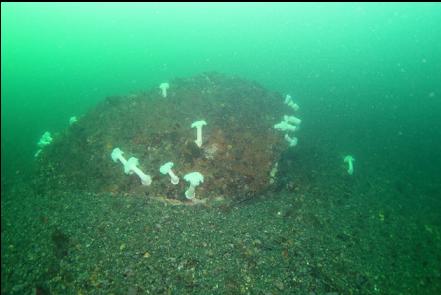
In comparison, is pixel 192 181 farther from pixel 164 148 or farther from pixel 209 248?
pixel 164 148

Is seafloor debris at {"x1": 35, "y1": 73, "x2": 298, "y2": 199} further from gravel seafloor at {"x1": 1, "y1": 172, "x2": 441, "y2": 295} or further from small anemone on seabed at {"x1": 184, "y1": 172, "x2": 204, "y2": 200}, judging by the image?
gravel seafloor at {"x1": 1, "y1": 172, "x2": 441, "y2": 295}

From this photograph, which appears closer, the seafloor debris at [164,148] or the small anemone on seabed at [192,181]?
the small anemone on seabed at [192,181]

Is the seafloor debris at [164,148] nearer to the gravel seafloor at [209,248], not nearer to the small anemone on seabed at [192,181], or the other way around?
the small anemone on seabed at [192,181]

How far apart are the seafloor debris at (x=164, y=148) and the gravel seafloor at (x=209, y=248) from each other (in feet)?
1.59

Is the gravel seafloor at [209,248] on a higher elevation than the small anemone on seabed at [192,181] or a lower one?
lower

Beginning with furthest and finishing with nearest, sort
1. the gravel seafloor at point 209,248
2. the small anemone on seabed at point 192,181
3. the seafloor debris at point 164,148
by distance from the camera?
the seafloor debris at point 164,148 < the small anemone on seabed at point 192,181 < the gravel seafloor at point 209,248

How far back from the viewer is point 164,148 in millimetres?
8266

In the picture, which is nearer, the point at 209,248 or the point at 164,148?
the point at 209,248

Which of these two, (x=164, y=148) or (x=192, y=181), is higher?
(x=192, y=181)

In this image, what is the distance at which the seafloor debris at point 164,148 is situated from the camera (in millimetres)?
7707

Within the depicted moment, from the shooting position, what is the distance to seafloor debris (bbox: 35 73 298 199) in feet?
25.3

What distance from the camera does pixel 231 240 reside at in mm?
6410

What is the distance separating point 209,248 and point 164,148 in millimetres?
3258

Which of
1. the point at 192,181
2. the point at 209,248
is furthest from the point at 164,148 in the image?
the point at 209,248
